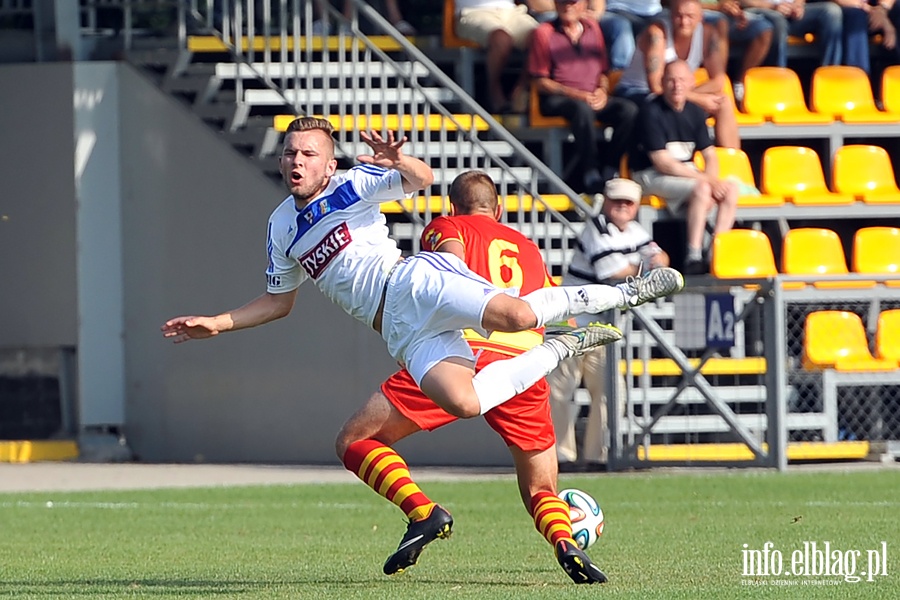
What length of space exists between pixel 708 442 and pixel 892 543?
17.7ft

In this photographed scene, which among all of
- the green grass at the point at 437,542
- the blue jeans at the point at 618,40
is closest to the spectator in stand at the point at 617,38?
the blue jeans at the point at 618,40

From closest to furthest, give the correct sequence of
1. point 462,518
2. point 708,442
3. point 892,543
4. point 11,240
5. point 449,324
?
1. point 449,324
2. point 892,543
3. point 462,518
4. point 708,442
5. point 11,240

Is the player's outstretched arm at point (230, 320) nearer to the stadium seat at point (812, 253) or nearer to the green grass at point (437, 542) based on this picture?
the green grass at point (437, 542)

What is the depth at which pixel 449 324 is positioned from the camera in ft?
23.4

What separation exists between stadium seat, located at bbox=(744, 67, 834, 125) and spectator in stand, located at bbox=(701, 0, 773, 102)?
13 cm

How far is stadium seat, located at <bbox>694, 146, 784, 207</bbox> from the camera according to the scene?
15.3 m

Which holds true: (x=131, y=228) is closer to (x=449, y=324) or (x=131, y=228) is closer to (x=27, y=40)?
(x=27, y=40)

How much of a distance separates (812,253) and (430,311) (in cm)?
879

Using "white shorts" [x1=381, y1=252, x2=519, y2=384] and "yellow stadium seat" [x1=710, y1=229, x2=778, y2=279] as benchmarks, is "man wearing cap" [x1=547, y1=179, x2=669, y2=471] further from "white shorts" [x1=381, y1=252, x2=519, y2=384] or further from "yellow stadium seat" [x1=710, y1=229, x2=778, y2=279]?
"white shorts" [x1=381, y1=252, x2=519, y2=384]

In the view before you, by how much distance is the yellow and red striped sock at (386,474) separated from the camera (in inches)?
287

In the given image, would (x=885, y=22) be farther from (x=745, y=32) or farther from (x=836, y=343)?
(x=836, y=343)

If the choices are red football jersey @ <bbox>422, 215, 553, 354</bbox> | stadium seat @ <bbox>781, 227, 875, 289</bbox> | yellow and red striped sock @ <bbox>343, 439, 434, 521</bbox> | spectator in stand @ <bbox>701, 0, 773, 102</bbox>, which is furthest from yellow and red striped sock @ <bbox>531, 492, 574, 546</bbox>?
spectator in stand @ <bbox>701, 0, 773, 102</bbox>

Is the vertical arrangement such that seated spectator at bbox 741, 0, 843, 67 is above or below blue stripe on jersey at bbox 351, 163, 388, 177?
below

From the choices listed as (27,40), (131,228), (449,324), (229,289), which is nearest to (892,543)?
(449,324)
